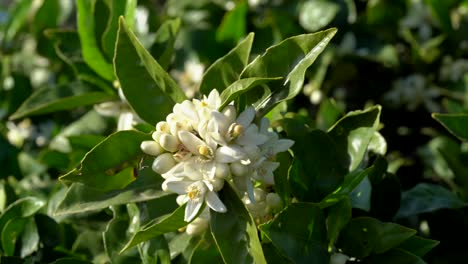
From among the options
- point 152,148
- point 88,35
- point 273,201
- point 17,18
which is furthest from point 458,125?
point 17,18

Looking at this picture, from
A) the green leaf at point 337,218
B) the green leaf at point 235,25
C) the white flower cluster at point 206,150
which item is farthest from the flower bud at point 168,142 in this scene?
the green leaf at point 235,25

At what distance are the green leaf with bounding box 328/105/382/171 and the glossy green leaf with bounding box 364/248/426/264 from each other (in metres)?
0.17

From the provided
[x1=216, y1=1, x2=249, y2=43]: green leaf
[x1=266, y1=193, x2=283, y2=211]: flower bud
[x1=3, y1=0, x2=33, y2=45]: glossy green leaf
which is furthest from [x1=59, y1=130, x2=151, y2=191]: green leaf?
[x1=3, y1=0, x2=33, y2=45]: glossy green leaf

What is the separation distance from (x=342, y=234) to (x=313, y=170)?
13 cm

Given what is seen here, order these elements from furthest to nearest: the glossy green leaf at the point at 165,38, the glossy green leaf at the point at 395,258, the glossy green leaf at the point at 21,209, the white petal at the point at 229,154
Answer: the glossy green leaf at the point at 165,38 < the glossy green leaf at the point at 21,209 < the glossy green leaf at the point at 395,258 < the white petal at the point at 229,154

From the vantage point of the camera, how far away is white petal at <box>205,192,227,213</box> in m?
1.18

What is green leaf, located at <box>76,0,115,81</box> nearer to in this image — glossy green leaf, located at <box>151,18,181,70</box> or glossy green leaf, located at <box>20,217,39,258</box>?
glossy green leaf, located at <box>151,18,181,70</box>

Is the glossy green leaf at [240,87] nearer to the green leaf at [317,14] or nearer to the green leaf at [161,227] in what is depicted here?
the green leaf at [161,227]

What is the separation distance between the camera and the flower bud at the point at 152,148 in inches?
47.3

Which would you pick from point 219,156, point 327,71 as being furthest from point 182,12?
point 219,156

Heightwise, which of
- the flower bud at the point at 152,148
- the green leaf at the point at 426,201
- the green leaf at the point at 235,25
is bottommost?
the green leaf at the point at 426,201

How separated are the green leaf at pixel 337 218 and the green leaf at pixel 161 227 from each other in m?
0.27

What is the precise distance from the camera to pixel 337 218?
130 centimetres

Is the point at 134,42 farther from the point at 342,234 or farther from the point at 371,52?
the point at 371,52
